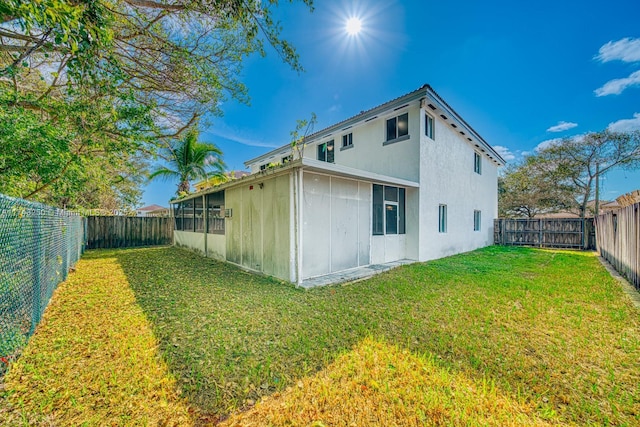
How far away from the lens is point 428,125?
866 centimetres

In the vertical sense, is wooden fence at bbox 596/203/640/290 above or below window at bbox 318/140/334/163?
below

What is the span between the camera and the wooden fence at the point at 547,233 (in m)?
12.3

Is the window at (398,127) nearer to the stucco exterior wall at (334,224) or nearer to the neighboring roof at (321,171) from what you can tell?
the neighboring roof at (321,171)


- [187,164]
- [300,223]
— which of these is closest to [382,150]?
[300,223]

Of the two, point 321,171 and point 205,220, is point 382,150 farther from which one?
point 205,220

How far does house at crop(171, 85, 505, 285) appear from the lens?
18.9 ft

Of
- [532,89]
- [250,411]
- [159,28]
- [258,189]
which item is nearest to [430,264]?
[258,189]

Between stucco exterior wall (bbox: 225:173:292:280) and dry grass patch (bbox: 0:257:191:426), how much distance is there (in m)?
2.85

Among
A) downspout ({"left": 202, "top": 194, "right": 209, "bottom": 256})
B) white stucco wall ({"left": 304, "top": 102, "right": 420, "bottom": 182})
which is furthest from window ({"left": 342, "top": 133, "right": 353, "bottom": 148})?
downspout ({"left": 202, "top": 194, "right": 209, "bottom": 256})

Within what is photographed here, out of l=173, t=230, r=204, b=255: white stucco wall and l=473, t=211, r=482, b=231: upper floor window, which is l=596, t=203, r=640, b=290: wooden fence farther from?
l=173, t=230, r=204, b=255: white stucco wall

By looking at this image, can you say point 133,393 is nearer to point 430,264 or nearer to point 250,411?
point 250,411

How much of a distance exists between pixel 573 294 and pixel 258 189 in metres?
7.46

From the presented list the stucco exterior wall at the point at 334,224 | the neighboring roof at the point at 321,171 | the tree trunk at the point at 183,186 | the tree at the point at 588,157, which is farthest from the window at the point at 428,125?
the tree at the point at 588,157

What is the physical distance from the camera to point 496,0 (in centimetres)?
791
